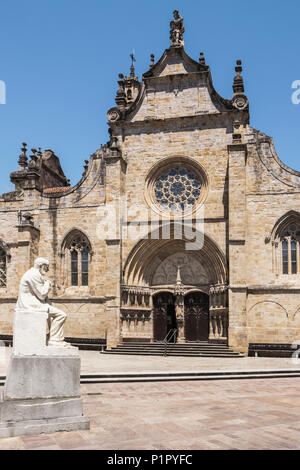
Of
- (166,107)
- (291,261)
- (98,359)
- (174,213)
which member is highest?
(166,107)

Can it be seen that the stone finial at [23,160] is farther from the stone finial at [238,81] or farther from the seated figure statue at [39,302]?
the seated figure statue at [39,302]

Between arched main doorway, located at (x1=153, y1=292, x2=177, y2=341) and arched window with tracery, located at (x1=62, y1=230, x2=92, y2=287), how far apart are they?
3.73 metres

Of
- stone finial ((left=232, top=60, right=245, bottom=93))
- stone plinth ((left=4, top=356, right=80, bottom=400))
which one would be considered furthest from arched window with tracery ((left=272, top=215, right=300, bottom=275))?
stone plinth ((left=4, top=356, right=80, bottom=400))

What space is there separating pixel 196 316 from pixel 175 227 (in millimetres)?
4413

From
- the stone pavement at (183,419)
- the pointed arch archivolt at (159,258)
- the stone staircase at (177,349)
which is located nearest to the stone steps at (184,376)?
the stone pavement at (183,419)

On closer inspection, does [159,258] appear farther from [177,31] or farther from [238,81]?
[177,31]

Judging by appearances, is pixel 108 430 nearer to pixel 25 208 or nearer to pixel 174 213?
pixel 174 213

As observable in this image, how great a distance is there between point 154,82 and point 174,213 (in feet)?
22.2

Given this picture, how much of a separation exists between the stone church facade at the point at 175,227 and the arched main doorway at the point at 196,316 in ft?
0.16

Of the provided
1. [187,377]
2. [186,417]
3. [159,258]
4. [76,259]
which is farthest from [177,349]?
[186,417]

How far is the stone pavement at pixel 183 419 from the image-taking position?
6797 mm
